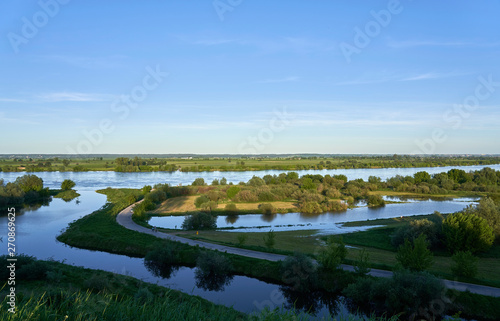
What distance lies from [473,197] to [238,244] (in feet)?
209

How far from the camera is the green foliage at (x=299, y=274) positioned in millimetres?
21541

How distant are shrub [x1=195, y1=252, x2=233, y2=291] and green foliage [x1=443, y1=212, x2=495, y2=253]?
61.5 ft

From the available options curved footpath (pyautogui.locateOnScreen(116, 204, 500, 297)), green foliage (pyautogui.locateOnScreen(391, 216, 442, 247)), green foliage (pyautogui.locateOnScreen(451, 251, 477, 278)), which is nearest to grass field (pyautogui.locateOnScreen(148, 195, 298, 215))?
curved footpath (pyautogui.locateOnScreen(116, 204, 500, 297))

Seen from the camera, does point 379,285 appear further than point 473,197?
No

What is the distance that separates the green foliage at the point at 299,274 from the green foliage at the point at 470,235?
13675mm

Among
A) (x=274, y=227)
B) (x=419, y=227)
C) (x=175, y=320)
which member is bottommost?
(x=274, y=227)

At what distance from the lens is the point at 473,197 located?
2776 inches

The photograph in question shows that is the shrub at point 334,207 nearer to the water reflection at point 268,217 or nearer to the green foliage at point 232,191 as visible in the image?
the water reflection at point 268,217

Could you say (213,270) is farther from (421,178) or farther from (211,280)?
(421,178)

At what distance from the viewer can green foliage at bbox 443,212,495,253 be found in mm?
27078

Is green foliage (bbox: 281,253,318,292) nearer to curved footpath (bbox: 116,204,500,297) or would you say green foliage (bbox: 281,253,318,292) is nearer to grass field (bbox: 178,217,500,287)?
curved footpath (bbox: 116,204,500,297)

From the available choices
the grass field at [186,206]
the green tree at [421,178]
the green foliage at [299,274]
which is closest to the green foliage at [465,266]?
the green foliage at [299,274]

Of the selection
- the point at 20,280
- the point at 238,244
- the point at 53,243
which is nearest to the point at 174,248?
the point at 238,244

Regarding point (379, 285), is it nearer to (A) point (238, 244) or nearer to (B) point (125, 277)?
(A) point (238, 244)
